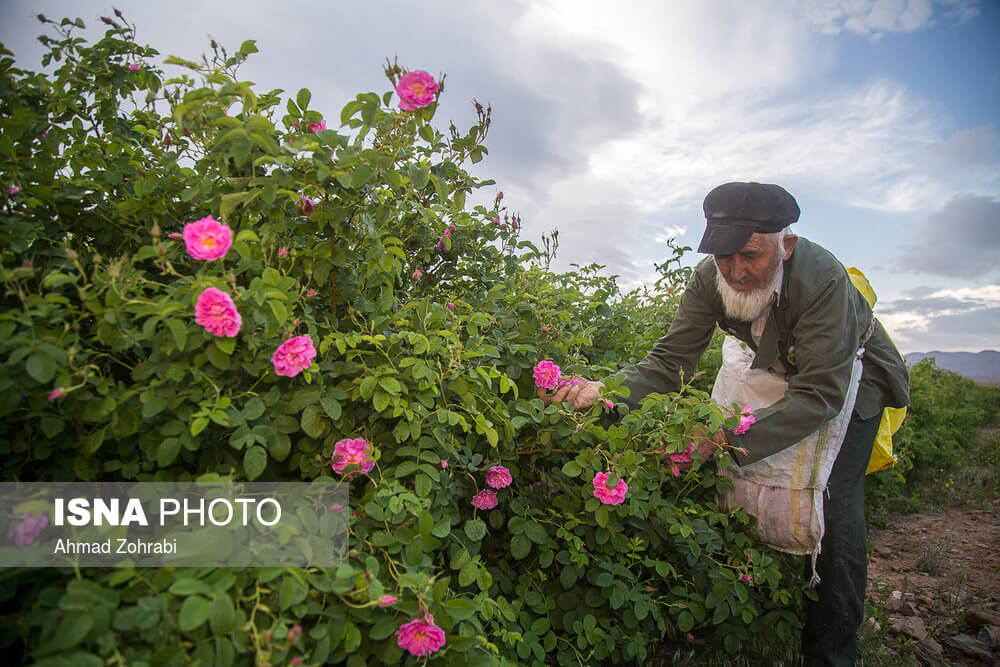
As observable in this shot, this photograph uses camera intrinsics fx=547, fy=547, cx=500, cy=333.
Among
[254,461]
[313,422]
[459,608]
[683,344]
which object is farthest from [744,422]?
[254,461]

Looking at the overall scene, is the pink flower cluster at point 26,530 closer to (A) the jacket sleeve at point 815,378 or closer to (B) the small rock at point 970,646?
(A) the jacket sleeve at point 815,378

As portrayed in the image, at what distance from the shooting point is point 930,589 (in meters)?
3.30

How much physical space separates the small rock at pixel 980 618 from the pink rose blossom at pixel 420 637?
3088 millimetres

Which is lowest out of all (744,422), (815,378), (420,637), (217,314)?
(420,637)

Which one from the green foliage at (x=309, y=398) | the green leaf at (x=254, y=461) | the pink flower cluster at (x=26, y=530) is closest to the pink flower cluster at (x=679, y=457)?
the green foliage at (x=309, y=398)

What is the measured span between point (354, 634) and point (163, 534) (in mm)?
501

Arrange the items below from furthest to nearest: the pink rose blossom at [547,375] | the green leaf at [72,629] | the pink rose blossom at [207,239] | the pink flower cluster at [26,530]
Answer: the pink rose blossom at [547,375] → the pink rose blossom at [207,239] → the pink flower cluster at [26,530] → the green leaf at [72,629]

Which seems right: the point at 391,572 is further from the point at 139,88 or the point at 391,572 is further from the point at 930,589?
the point at 930,589

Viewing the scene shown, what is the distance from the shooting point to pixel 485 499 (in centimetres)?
187

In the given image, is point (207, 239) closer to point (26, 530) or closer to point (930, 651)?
point (26, 530)

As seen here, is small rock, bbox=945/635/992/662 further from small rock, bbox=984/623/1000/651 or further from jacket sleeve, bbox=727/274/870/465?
jacket sleeve, bbox=727/274/870/465

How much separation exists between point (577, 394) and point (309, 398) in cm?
105

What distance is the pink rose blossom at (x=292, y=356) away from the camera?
132 cm

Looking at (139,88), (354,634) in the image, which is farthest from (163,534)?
(139,88)
